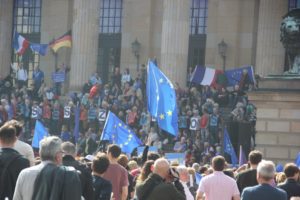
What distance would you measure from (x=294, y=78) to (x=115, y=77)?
17.9 meters

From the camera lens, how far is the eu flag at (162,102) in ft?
74.8

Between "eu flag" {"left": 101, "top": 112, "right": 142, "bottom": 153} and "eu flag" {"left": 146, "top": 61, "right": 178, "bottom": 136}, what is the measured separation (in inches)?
51.6

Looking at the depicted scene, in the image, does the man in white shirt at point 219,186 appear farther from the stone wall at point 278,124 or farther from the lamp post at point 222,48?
the lamp post at point 222,48

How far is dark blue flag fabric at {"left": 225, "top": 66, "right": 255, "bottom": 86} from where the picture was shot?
41725mm

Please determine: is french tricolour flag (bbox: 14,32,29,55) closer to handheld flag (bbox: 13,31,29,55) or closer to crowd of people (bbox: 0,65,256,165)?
handheld flag (bbox: 13,31,29,55)

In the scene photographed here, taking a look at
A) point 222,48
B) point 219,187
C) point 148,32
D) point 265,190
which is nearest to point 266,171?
point 265,190

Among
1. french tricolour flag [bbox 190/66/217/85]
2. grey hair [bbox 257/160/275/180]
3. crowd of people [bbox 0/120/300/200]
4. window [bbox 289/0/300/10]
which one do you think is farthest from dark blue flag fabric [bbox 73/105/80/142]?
grey hair [bbox 257/160/275/180]

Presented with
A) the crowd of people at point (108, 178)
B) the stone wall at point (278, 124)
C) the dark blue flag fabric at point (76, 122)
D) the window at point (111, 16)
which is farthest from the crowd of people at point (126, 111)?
the crowd of people at point (108, 178)

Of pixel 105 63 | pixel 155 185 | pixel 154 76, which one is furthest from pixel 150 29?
pixel 155 185

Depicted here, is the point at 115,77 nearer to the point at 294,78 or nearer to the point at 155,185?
the point at 294,78

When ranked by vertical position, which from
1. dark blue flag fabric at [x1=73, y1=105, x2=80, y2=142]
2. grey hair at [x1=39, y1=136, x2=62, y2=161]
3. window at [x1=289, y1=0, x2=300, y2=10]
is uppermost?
window at [x1=289, y1=0, x2=300, y2=10]

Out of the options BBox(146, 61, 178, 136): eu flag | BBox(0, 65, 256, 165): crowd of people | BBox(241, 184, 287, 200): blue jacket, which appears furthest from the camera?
BBox(0, 65, 256, 165): crowd of people

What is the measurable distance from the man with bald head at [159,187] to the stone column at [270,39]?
99.6ft

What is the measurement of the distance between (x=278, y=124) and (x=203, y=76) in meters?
15.0
